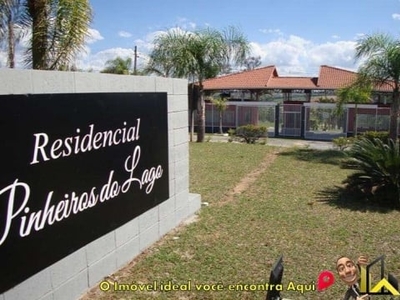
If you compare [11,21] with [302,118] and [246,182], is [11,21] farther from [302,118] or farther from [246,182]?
[302,118]

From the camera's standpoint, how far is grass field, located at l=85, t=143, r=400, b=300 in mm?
4309

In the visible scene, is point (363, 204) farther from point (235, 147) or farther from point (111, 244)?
point (235, 147)

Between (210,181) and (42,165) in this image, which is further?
(210,181)

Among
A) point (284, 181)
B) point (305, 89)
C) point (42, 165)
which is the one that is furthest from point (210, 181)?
point (305, 89)

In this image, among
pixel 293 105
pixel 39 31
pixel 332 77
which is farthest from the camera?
pixel 332 77

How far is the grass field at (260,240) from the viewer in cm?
431

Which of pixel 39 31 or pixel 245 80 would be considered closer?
pixel 39 31

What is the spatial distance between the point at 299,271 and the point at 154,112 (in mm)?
2726

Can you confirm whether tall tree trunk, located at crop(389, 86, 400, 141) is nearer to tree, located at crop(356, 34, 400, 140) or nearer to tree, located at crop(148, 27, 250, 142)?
tree, located at crop(356, 34, 400, 140)

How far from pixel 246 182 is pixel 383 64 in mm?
8377

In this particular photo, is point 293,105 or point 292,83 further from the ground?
point 292,83

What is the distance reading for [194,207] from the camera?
6.87 meters

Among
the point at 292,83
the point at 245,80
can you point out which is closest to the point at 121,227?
the point at 292,83

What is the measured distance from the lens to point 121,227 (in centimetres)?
466
